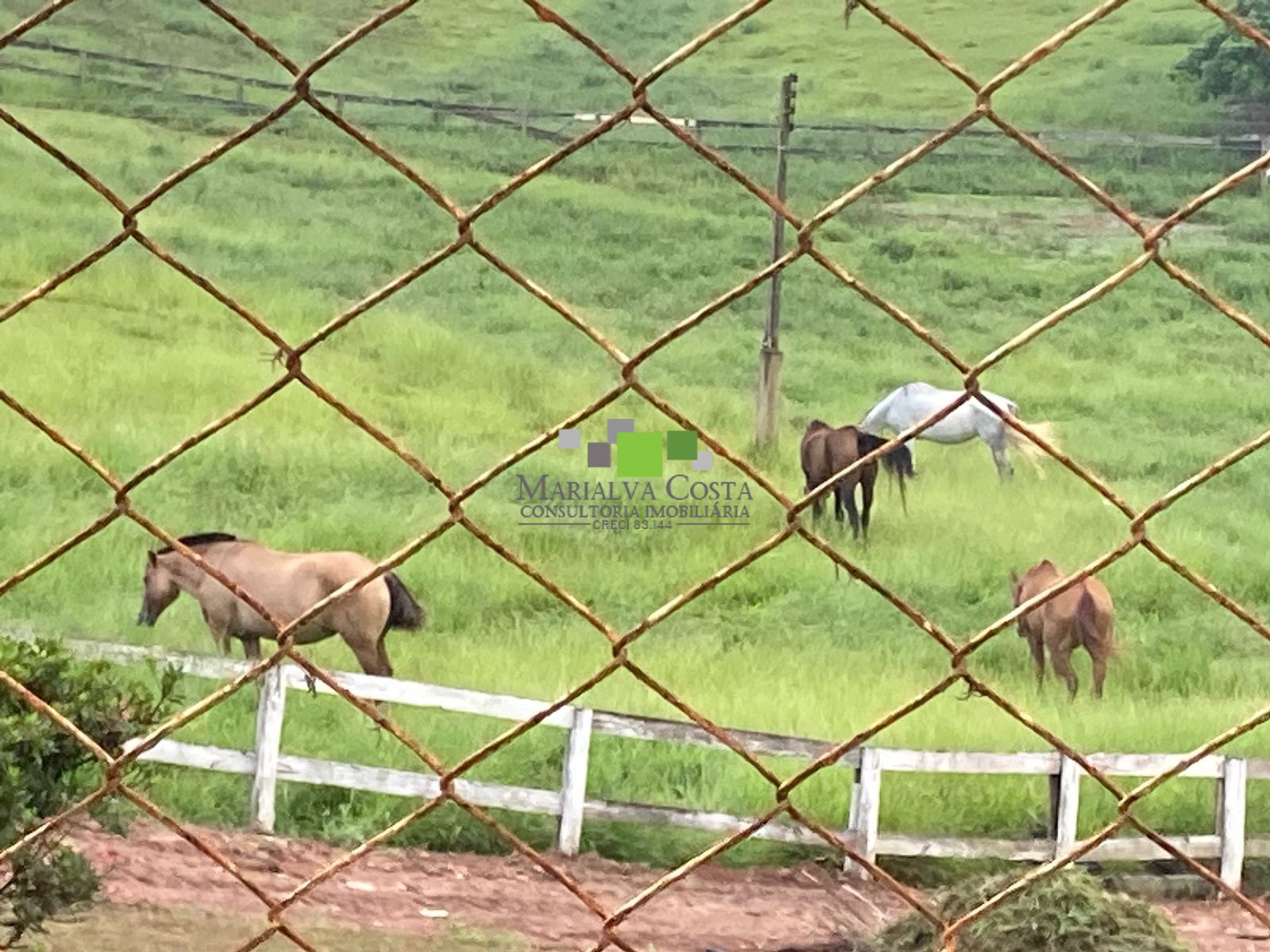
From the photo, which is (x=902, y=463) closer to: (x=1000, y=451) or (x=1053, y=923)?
(x=1000, y=451)

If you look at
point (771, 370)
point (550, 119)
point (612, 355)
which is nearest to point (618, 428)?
point (771, 370)

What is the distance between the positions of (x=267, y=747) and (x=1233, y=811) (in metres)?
1.21

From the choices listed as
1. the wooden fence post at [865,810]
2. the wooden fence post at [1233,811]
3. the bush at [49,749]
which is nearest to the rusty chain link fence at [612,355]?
the bush at [49,749]

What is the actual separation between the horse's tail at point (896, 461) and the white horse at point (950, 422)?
0.02 metres

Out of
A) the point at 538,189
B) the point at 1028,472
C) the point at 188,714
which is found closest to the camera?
the point at 188,714

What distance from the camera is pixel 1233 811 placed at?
2215 millimetres

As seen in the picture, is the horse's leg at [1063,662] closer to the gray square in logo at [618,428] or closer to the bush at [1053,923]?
the bush at [1053,923]

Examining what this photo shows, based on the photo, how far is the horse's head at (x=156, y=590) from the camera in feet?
6.41

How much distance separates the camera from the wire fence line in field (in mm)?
1791

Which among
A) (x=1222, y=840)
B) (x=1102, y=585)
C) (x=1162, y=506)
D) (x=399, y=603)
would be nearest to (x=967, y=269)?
(x=1102, y=585)

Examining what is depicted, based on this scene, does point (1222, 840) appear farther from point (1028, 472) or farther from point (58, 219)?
point (58, 219)

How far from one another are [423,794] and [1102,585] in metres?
0.86

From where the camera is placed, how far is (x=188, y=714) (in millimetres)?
480

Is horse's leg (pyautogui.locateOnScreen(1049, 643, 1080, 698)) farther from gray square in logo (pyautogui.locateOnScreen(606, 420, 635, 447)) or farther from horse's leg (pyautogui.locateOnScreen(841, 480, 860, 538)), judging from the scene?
gray square in logo (pyautogui.locateOnScreen(606, 420, 635, 447))
